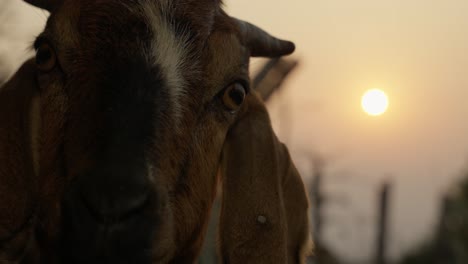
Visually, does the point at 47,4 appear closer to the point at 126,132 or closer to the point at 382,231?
the point at 126,132

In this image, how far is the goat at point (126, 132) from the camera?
3.30 m

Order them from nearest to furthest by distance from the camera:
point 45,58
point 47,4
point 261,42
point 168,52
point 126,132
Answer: point 126,132 < point 168,52 < point 45,58 < point 47,4 < point 261,42

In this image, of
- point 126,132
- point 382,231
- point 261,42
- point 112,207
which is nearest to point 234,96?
point 261,42

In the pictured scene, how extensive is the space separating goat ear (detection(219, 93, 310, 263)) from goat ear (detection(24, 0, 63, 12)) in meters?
1.35

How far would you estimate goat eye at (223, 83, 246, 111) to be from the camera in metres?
4.21

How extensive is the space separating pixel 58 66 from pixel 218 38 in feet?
3.14

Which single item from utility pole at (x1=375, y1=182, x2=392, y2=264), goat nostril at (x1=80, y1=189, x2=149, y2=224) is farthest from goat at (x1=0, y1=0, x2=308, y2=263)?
utility pole at (x1=375, y1=182, x2=392, y2=264)

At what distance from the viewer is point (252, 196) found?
4.50 metres

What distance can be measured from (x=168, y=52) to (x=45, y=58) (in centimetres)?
74

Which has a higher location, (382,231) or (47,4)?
(47,4)

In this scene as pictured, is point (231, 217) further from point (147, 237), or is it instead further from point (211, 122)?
point (147, 237)

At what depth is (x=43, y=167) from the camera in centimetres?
386

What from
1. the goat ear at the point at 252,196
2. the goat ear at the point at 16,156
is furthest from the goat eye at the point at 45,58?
the goat ear at the point at 252,196

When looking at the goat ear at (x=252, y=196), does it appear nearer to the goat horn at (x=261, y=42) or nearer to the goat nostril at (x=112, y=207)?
the goat horn at (x=261, y=42)
